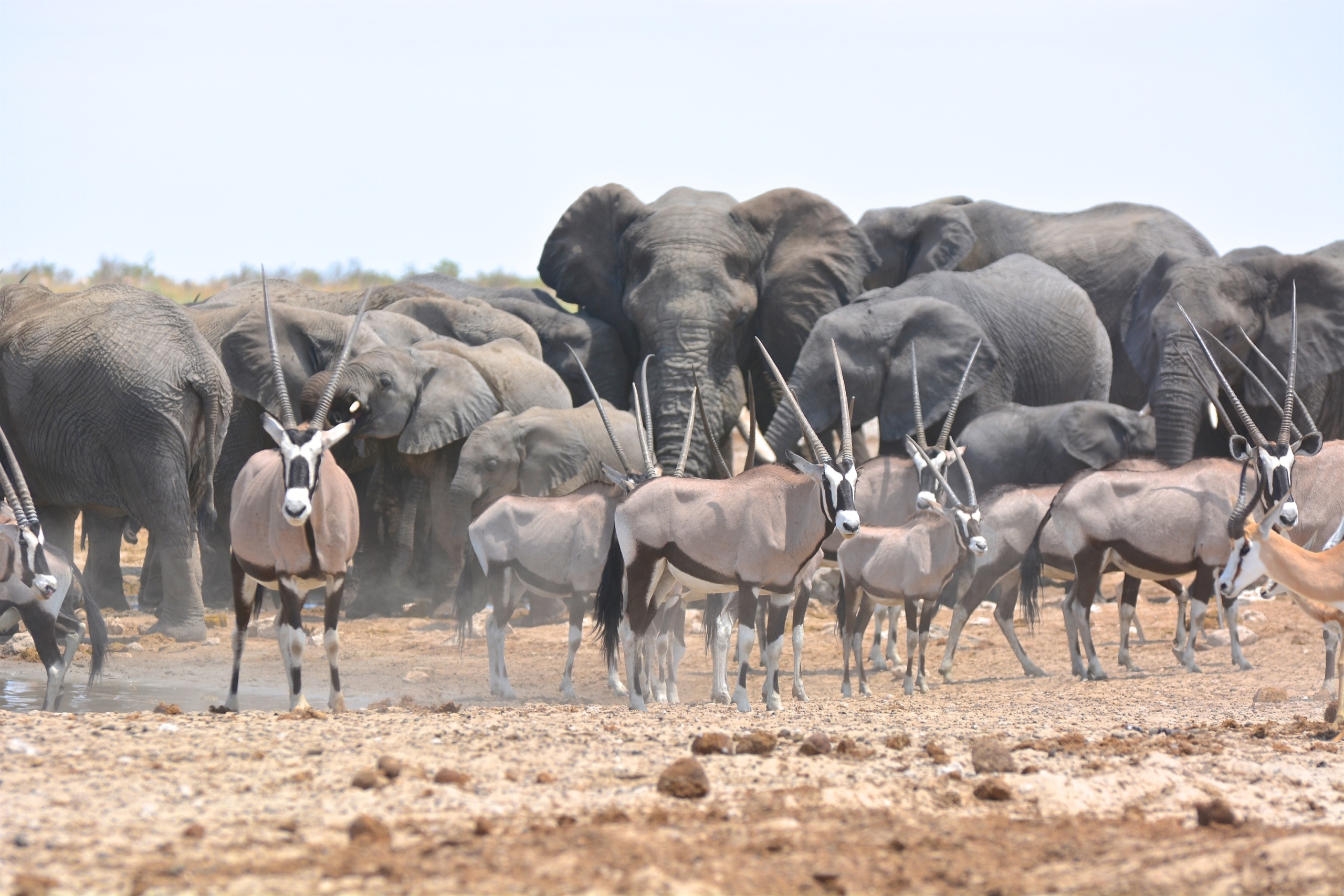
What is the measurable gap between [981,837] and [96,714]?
5.00 metres

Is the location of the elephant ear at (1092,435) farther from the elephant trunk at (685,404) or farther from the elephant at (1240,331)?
the elephant trunk at (685,404)

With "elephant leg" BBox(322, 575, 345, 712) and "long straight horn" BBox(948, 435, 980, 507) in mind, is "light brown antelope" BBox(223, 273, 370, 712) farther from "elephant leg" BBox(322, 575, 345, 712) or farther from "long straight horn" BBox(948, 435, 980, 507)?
"long straight horn" BBox(948, 435, 980, 507)

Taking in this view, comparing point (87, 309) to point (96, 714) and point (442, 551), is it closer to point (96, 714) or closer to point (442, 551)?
point (442, 551)

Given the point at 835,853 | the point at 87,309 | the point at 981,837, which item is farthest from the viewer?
the point at 87,309

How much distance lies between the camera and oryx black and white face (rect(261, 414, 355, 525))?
27.8 feet

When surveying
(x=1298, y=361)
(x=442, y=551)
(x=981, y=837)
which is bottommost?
(x=981, y=837)

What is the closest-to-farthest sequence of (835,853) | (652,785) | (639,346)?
(835,853) < (652,785) < (639,346)

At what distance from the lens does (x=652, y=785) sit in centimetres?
630

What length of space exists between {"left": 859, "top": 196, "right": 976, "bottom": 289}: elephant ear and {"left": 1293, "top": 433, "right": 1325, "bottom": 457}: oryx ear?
10.5 metres

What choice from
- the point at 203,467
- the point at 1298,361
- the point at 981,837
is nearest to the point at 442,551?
the point at 203,467

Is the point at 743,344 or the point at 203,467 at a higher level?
the point at 743,344

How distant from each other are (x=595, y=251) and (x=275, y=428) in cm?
1301

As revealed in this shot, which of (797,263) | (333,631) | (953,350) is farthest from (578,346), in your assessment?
(333,631)

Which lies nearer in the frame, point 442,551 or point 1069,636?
point 1069,636
